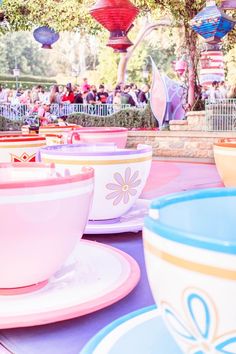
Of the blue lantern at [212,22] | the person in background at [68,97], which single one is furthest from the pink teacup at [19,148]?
the person in background at [68,97]

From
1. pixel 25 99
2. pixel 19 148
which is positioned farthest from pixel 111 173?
pixel 25 99

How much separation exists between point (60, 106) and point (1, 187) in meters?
8.28

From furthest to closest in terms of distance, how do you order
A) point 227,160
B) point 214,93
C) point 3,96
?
point 3,96 < point 214,93 < point 227,160

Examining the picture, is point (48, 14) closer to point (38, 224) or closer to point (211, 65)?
point (211, 65)

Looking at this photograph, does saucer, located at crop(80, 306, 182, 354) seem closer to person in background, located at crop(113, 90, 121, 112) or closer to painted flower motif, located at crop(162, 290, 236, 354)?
painted flower motif, located at crop(162, 290, 236, 354)

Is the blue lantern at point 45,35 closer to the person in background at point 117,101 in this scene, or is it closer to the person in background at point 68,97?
the person in background at point 68,97

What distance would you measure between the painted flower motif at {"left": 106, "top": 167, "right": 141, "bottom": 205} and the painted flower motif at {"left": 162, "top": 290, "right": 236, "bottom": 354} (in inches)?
27.1

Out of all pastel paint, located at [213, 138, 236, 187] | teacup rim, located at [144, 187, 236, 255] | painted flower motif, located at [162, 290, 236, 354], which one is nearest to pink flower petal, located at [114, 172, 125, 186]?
Result: pastel paint, located at [213, 138, 236, 187]

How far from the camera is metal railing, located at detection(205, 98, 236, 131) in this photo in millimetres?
5047

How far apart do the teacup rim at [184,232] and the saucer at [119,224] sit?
1.78 ft

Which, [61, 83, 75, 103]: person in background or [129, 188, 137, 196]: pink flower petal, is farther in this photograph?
[61, 83, 75, 103]: person in background

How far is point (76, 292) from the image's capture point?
0.71 metres

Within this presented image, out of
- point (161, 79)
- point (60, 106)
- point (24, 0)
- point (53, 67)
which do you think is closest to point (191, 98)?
point (161, 79)

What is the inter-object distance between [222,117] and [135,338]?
4.76 meters
